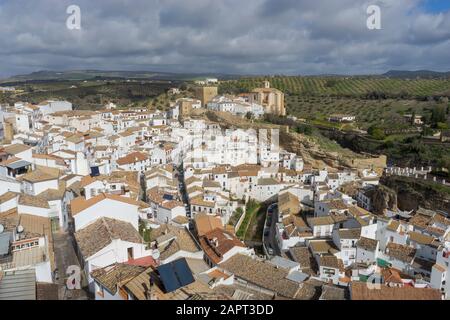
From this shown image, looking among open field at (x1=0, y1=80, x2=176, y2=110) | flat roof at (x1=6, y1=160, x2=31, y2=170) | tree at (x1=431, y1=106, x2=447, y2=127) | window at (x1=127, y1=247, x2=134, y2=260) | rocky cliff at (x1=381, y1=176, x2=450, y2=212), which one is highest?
open field at (x1=0, y1=80, x2=176, y2=110)

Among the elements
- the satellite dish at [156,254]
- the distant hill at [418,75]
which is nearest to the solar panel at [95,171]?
the satellite dish at [156,254]

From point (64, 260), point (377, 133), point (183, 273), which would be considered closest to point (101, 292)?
point (183, 273)

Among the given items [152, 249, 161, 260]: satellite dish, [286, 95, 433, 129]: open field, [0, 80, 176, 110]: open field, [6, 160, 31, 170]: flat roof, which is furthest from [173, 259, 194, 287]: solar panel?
[0, 80, 176, 110]: open field

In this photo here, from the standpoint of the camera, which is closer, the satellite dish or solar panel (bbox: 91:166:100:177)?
the satellite dish

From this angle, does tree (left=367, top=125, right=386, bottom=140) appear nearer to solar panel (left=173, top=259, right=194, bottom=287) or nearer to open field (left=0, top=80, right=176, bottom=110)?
open field (left=0, top=80, right=176, bottom=110)

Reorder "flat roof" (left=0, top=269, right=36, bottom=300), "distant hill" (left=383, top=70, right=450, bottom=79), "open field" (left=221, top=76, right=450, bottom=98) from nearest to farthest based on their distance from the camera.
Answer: "flat roof" (left=0, top=269, right=36, bottom=300) < "open field" (left=221, top=76, right=450, bottom=98) < "distant hill" (left=383, top=70, right=450, bottom=79)

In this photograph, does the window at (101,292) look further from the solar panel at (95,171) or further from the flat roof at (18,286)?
the solar panel at (95,171)
